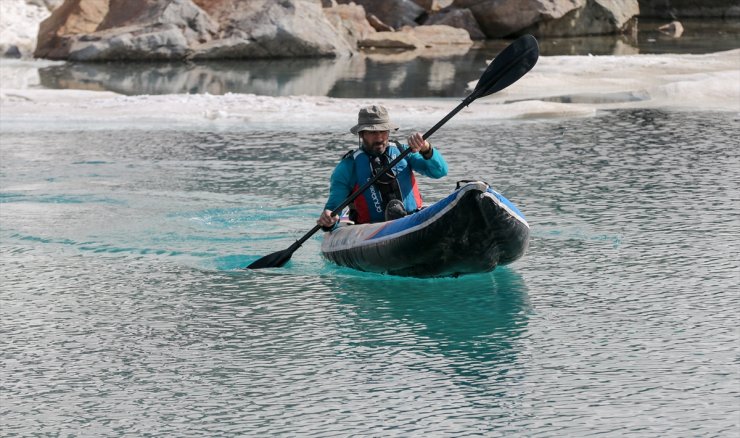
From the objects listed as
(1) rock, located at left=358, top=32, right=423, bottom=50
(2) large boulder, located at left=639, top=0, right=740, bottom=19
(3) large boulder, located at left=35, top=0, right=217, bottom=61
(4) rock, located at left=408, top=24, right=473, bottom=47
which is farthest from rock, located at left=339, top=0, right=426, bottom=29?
(2) large boulder, located at left=639, top=0, right=740, bottom=19

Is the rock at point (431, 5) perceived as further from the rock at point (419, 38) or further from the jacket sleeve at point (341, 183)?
the jacket sleeve at point (341, 183)

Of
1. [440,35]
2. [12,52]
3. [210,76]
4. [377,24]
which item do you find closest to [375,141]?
[210,76]

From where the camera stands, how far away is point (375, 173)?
8758 mm

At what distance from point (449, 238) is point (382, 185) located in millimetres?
1058

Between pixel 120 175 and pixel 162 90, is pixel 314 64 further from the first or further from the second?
pixel 120 175

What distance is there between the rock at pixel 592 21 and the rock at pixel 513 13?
27 centimetres

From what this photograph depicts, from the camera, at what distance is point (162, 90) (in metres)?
19.8

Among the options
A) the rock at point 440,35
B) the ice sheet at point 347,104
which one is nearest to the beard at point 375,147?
the ice sheet at point 347,104

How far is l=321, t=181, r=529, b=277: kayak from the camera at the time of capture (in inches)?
305

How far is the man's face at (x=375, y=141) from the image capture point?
8.62 metres

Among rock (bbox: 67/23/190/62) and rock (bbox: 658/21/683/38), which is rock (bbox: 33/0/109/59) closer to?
rock (bbox: 67/23/190/62)

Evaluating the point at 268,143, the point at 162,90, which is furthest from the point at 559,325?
the point at 162,90

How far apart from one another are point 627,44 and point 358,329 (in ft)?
70.3

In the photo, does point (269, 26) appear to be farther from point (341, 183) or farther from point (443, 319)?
point (443, 319)
